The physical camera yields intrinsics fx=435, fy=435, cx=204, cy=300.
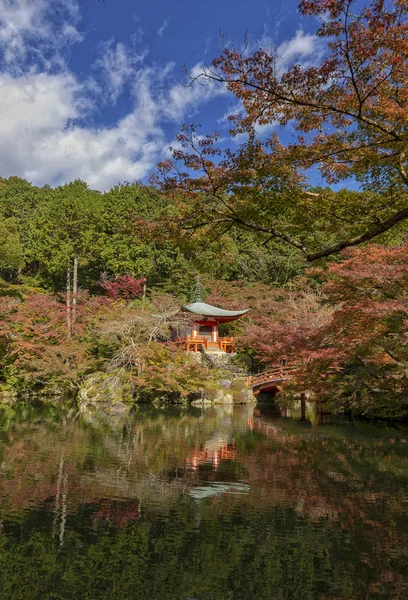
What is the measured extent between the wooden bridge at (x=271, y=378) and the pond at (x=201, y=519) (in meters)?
10.1

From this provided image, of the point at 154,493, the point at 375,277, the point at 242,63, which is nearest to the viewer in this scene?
the point at 242,63

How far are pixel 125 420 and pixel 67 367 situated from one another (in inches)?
269

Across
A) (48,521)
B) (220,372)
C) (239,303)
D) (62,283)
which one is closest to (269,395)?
(220,372)

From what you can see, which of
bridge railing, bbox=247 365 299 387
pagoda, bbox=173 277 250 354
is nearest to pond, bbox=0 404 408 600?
bridge railing, bbox=247 365 299 387

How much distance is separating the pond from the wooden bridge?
10.1 metres

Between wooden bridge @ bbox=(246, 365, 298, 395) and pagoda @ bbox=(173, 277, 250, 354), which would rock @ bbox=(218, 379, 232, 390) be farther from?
pagoda @ bbox=(173, 277, 250, 354)

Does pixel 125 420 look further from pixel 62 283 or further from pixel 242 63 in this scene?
pixel 62 283

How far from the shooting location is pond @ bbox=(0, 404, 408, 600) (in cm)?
377

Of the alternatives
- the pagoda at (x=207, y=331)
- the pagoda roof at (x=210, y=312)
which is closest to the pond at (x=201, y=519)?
the pagoda at (x=207, y=331)

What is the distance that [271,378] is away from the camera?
67.6ft

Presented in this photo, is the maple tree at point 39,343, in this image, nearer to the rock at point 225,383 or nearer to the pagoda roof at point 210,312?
the pagoda roof at point 210,312

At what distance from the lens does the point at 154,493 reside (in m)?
6.11

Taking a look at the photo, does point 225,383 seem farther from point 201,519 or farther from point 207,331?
point 201,519

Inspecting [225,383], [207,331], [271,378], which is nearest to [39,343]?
[225,383]
